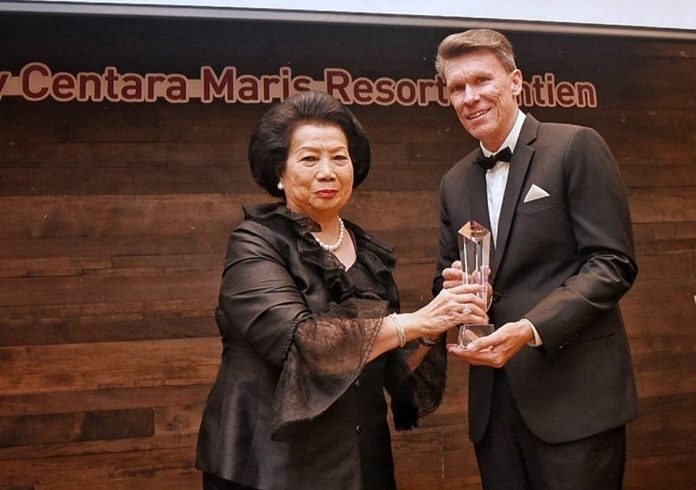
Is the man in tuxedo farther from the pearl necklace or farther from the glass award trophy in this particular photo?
the pearl necklace

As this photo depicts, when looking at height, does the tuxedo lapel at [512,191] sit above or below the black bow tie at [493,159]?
below

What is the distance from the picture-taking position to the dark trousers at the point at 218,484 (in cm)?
153

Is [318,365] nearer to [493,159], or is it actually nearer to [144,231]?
[493,159]

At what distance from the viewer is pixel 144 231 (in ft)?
9.80

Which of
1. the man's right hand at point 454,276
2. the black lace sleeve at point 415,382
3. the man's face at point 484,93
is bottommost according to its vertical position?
the black lace sleeve at point 415,382

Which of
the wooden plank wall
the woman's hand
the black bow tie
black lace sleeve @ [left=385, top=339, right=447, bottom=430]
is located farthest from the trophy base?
the wooden plank wall

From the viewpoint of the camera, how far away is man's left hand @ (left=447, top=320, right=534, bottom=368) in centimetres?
149

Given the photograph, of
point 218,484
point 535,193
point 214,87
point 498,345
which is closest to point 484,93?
point 535,193

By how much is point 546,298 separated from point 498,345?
17 centimetres

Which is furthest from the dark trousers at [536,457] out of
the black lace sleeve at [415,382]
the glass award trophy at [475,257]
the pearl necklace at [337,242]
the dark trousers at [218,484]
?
the dark trousers at [218,484]

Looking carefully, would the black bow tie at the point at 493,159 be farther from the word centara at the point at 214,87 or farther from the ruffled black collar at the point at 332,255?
the word centara at the point at 214,87

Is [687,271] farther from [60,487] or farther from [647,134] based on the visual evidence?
[60,487]

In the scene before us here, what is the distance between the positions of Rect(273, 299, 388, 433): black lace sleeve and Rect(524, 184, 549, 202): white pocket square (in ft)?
1.70

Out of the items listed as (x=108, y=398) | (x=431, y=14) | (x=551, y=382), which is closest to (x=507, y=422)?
(x=551, y=382)
